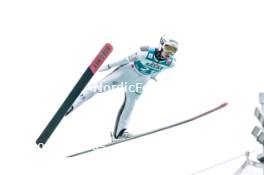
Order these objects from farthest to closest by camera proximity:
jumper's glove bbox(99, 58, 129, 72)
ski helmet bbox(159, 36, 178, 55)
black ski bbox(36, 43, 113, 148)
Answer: jumper's glove bbox(99, 58, 129, 72)
ski helmet bbox(159, 36, 178, 55)
black ski bbox(36, 43, 113, 148)

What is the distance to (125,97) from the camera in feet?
30.1

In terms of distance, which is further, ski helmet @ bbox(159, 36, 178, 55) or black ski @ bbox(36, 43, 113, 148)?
ski helmet @ bbox(159, 36, 178, 55)

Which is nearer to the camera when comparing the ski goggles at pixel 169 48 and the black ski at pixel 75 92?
the black ski at pixel 75 92

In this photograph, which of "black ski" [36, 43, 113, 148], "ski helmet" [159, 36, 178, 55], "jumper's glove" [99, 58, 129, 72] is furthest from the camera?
"jumper's glove" [99, 58, 129, 72]

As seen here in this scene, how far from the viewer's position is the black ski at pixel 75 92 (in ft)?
24.7

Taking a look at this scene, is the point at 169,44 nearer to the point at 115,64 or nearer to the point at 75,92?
the point at 115,64

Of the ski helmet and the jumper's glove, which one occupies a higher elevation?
the ski helmet

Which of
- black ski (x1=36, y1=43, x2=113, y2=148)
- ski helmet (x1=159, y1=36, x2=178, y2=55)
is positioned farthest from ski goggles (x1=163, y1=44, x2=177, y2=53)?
black ski (x1=36, y1=43, x2=113, y2=148)

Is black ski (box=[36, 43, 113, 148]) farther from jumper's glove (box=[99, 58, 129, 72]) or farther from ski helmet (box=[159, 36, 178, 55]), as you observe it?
ski helmet (box=[159, 36, 178, 55])

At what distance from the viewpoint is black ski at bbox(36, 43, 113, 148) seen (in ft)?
24.7

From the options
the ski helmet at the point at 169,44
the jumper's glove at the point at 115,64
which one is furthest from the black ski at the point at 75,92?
the ski helmet at the point at 169,44

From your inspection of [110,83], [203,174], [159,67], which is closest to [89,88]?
[110,83]

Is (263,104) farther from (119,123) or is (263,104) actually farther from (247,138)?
(247,138)

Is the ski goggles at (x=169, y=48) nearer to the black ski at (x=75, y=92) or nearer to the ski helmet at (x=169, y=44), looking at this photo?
the ski helmet at (x=169, y=44)
